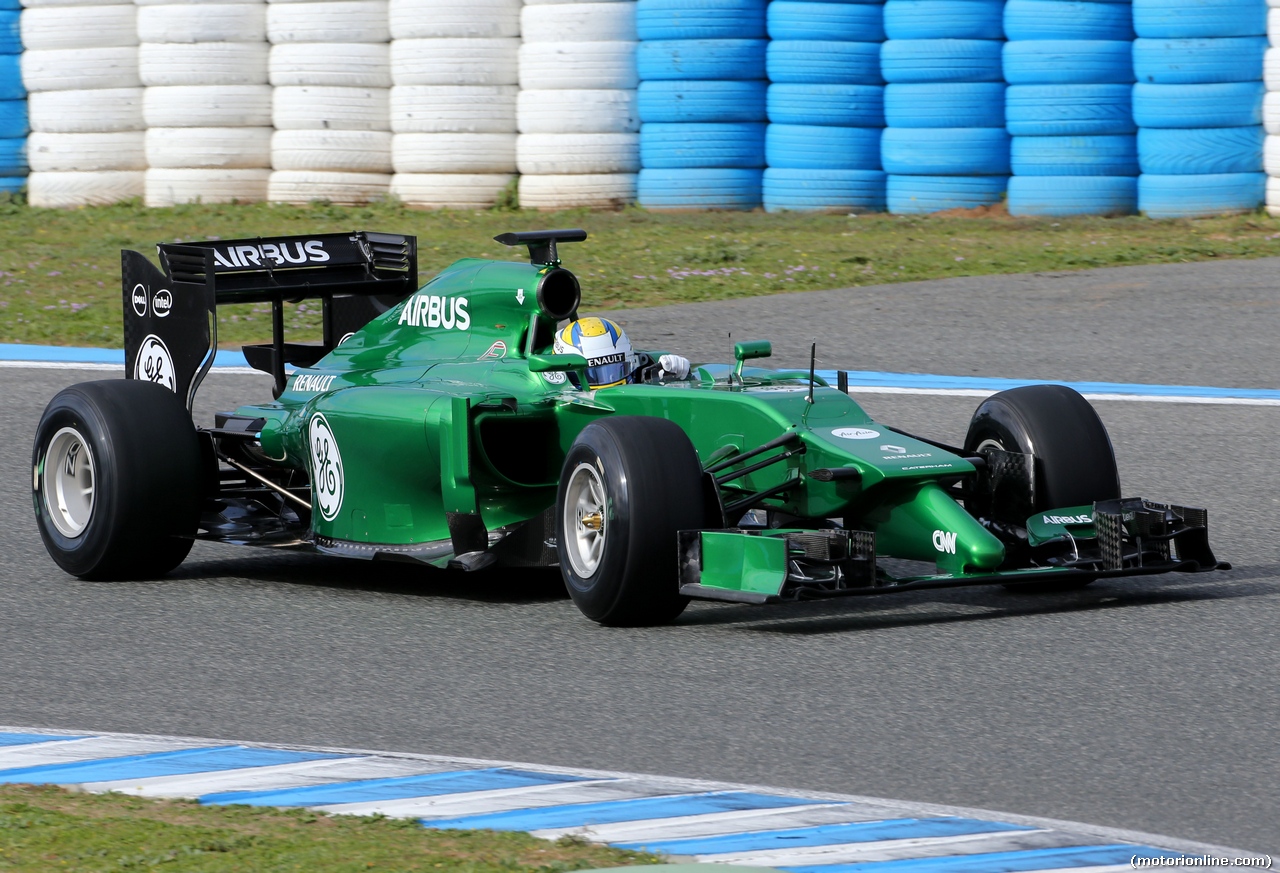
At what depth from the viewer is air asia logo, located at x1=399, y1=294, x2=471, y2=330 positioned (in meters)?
7.88

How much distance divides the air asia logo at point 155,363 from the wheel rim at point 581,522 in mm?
2707

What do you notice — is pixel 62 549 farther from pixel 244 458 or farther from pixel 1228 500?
pixel 1228 500

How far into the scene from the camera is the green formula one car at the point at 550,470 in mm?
6434

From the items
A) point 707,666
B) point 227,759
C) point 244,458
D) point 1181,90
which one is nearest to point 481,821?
point 227,759

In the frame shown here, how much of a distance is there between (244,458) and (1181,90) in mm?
10840

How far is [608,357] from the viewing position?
24.6ft

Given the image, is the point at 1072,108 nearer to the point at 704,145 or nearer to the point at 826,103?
the point at 826,103

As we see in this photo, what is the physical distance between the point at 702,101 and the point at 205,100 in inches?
203

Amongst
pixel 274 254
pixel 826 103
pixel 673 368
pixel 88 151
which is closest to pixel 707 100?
pixel 826 103

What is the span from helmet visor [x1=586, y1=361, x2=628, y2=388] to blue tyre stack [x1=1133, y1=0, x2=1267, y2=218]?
10498 mm

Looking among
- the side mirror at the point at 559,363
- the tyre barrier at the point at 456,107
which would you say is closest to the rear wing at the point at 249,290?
the side mirror at the point at 559,363

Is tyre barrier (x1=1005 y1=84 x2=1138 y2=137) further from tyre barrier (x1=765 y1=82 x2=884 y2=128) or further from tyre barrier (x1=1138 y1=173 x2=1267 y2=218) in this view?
tyre barrier (x1=765 y1=82 x2=884 y2=128)

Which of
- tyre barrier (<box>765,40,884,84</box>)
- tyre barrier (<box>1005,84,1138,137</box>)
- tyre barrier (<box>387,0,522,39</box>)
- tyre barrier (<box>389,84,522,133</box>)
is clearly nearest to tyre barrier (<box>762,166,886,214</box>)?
tyre barrier (<box>765,40,884,84</box>)

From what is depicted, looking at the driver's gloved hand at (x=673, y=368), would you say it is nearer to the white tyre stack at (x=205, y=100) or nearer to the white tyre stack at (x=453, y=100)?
the white tyre stack at (x=453, y=100)
